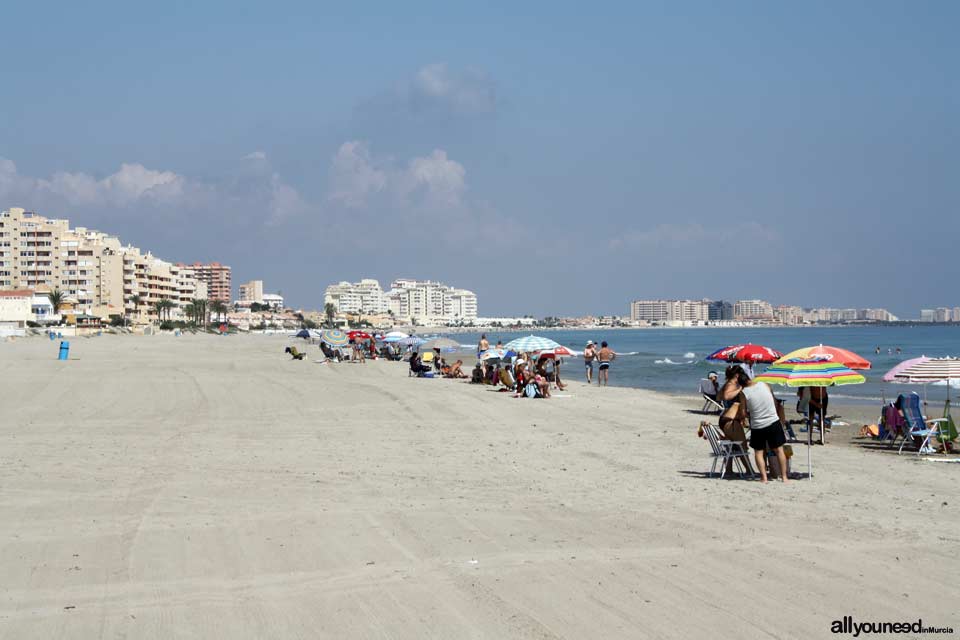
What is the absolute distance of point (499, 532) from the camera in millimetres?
6746

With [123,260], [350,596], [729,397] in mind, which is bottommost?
[350,596]

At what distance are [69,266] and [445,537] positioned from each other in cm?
11412

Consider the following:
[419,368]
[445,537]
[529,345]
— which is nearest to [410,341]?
[419,368]

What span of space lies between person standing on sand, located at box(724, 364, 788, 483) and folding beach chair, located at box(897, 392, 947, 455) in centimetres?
350

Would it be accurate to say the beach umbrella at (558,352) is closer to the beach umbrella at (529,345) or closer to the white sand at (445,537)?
the beach umbrella at (529,345)

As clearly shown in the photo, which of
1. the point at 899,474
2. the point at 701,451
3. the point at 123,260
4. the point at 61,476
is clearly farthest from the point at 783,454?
the point at 123,260

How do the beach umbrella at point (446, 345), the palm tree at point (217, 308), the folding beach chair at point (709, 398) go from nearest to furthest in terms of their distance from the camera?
the folding beach chair at point (709, 398)
the beach umbrella at point (446, 345)
the palm tree at point (217, 308)

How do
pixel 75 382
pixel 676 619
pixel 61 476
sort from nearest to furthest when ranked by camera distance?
1. pixel 676 619
2. pixel 61 476
3. pixel 75 382

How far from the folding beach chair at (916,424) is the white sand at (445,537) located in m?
0.40

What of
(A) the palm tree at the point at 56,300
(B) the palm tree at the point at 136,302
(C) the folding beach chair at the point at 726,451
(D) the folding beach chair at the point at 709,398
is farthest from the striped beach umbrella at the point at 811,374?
(B) the palm tree at the point at 136,302

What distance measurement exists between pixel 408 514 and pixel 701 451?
18.0 ft

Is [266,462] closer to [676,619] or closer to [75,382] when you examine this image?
[676,619]

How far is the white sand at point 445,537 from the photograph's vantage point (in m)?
4.85

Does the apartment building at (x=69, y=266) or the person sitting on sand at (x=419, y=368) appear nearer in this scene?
the person sitting on sand at (x=419, y=368)
